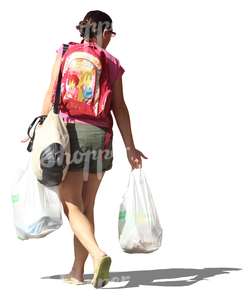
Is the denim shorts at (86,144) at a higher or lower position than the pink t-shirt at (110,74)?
lower

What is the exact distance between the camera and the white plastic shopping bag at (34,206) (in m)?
8.59

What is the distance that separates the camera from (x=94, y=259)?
8.09m

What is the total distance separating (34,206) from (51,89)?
929 mm

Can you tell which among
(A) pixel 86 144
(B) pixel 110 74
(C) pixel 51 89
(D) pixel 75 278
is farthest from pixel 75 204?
(B) pixel 110 74

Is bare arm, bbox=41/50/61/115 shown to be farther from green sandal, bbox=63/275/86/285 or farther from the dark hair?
green sandal, bbox=63/275/86/285

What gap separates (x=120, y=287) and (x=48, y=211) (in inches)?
32.3

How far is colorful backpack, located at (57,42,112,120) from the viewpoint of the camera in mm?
8352

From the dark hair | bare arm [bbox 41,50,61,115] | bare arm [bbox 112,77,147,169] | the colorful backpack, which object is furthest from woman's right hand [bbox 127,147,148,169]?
the dark hair

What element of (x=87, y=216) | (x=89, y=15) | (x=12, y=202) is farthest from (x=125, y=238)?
(x=89, y=15)

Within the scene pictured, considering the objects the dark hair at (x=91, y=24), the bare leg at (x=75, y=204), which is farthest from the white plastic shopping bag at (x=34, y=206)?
the dark hair at (x=91, y=24)

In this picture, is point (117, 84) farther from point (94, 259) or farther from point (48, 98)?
point (94, 259)

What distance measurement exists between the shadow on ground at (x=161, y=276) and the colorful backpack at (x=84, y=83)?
1358 millimetres

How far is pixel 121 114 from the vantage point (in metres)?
8.66

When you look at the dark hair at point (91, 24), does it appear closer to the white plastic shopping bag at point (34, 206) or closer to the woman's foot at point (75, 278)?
the white plastic shopping bag at point (34, 206)
